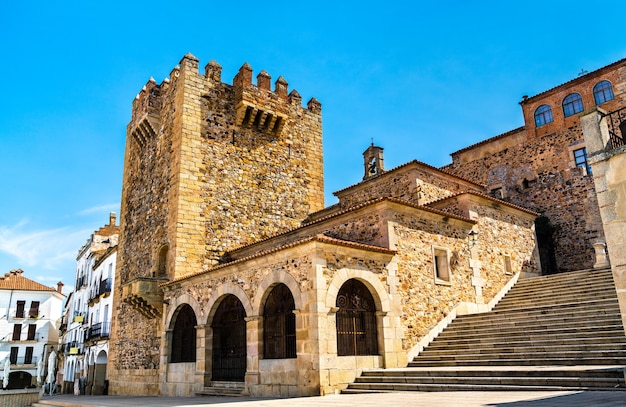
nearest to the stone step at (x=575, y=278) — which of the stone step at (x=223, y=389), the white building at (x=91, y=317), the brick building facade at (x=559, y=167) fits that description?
the brick building facade at (x=559, y=167)

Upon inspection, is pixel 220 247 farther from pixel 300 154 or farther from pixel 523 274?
pixel 523 274

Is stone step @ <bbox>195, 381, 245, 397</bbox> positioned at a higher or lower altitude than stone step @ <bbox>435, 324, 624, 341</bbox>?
lower

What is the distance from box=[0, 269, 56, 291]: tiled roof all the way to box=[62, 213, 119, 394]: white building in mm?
7493

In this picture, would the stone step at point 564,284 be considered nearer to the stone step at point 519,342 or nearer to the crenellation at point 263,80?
the stone step at point 519,342

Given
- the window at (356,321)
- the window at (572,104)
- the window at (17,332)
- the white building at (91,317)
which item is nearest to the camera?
the window at (356,321)

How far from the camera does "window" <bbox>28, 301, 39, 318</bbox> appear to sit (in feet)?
144

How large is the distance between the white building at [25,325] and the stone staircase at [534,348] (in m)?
39.5

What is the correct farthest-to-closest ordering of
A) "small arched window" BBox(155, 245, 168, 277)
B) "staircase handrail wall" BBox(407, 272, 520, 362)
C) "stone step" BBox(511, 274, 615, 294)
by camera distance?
1. "small arched window" BBox(155, 245, 168, 277)
2. "stone step" BBox(511, 274, 615, 294)
3. "staircase handrail wall" BBox(407, 272, 520, 362)

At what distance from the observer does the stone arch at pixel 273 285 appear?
11.5 meters

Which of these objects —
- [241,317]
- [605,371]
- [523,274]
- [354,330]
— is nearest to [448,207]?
[523,274]

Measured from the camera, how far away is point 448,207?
54.3 ft

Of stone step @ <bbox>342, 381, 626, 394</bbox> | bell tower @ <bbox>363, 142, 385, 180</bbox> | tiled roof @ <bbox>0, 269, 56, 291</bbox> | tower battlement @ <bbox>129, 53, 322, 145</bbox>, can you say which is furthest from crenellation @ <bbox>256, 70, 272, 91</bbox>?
tiled roof @ <bbox>0, 269, 56, 291</bbox>

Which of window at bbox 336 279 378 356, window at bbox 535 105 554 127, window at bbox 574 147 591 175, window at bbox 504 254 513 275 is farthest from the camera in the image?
window at bbox 535 105 554 127

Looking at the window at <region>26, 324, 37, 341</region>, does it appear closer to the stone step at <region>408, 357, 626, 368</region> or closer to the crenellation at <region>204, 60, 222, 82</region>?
the crenellation at <region>204, 60, 222, 82</region>
